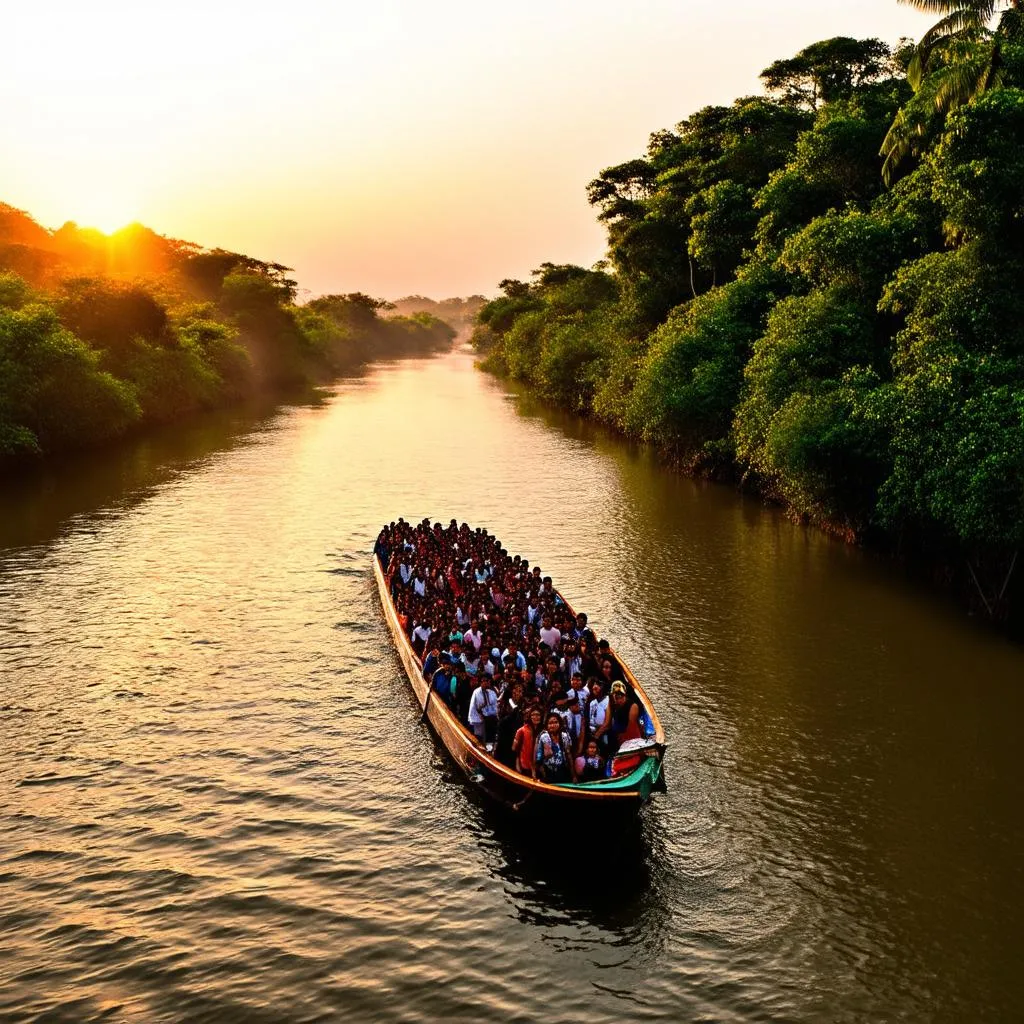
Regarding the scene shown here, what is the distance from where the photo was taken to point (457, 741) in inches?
602

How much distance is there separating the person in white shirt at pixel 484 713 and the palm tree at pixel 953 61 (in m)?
18.6

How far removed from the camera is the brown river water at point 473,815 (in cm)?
1114

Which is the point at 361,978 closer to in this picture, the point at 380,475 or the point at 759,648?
the point at 759,648

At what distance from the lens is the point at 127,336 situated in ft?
178

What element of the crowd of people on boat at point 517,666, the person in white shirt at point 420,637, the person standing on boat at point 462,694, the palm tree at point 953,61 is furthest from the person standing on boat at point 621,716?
the palm tree at point 953,61

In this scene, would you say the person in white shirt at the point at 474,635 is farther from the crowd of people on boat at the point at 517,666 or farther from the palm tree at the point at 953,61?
the palm tree at the point at 953,61

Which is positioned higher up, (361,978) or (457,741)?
(457,741)

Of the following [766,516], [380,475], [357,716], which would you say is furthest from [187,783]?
[380,475]

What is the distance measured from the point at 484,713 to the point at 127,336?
1812 inches

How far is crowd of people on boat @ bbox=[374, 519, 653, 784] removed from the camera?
13391 mm

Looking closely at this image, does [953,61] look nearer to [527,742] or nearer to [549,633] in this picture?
[549,633]

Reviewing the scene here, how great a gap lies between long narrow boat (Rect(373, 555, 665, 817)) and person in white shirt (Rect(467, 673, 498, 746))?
224mm

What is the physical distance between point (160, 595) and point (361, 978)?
16.2 metres

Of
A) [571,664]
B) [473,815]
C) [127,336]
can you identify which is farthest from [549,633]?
[127,336]
